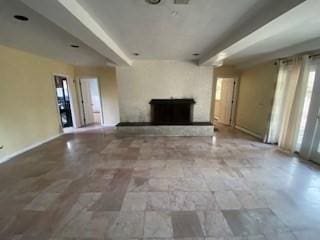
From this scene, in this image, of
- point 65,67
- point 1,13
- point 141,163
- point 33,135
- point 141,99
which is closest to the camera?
point 1,13

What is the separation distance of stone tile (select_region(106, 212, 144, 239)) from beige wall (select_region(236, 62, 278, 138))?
15.0 feet

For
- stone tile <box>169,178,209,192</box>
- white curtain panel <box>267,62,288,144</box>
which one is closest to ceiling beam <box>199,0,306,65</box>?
white curtain panel <box>267,62,288,144</box>

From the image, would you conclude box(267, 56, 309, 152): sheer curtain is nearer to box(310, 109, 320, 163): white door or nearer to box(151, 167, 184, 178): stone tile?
box(310, 109, 320, 163): white door

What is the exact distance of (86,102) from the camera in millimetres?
7078

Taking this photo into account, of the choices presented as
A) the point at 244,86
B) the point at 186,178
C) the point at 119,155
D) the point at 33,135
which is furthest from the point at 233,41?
the point at 33,135

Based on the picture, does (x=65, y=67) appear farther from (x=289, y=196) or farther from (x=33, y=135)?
(x=289, y=196)

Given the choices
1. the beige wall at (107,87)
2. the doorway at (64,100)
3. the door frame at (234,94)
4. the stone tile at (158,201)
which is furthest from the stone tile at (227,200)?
the doorway at (64,100)

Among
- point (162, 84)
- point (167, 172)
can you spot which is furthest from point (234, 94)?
point (167, 172)

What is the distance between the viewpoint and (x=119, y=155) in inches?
147

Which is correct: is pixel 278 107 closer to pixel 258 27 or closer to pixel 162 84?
pixel 258 27

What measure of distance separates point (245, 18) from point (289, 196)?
8.58ft

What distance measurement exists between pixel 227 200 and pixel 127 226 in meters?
1.38

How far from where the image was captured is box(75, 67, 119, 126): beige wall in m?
6.53

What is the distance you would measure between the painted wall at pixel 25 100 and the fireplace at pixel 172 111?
335 centimetres
